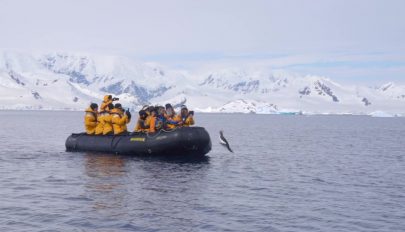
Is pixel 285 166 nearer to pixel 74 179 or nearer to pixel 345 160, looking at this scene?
pixel 345 160

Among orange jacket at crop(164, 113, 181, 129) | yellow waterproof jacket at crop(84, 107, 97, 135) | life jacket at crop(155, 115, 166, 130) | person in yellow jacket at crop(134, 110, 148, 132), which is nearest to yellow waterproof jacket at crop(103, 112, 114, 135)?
yellow waterproof jacket at crop(84, 107, 97, 135)

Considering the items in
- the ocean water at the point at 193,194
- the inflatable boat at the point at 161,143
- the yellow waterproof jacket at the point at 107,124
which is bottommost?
the ocean water at the point at 193,194

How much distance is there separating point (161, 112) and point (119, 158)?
310cm

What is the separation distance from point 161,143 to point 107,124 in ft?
12.1

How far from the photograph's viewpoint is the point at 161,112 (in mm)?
30203

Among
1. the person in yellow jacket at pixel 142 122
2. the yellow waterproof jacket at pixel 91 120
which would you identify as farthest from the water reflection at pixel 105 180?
the person in yellow jacket at pixel 142 122

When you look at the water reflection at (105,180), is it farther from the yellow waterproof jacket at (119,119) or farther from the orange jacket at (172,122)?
the orange jacket at (172,122)

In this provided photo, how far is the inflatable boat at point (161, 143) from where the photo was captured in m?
28.8

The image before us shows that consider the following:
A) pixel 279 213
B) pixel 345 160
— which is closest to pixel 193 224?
pixel 279 213

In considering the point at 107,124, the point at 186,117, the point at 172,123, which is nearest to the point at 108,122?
the point at 107,124

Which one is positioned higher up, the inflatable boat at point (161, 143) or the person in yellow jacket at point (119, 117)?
the person in yellow jacket at point (119, 117)

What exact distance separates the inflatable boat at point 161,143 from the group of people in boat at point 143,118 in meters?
0.48

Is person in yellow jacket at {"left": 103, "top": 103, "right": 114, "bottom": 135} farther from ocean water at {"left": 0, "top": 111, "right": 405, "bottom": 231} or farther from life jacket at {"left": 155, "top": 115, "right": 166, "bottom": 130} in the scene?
life jacket at {"left": 155, "top": 115, "right": 166, "bottom": 130}

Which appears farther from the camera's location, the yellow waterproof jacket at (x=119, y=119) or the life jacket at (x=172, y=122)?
the yellow waterproof jacket at (x=119, y=119)
